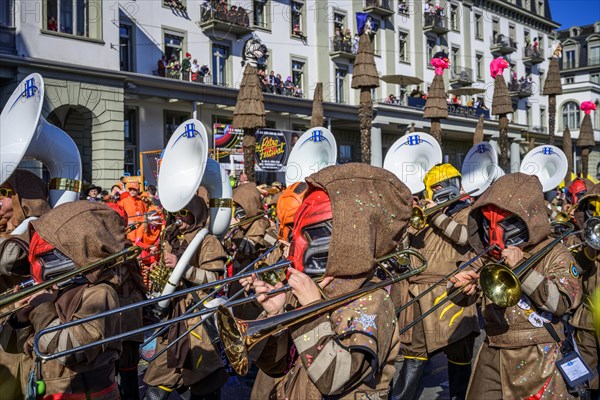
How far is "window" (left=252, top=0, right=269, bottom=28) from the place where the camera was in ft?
81.7

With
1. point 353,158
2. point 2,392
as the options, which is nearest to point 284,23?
point 353,158

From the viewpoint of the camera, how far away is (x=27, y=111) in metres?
4.84

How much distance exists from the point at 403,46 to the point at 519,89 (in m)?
12.8

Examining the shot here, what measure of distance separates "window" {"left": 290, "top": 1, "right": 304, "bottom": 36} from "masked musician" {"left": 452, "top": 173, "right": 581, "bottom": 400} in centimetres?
2387

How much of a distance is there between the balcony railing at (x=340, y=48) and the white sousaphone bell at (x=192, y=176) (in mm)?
23431

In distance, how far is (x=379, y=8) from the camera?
29797 millimetres

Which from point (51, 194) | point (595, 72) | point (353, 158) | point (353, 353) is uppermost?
point (595, 72)

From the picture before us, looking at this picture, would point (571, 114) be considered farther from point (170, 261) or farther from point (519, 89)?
point (170, 261)

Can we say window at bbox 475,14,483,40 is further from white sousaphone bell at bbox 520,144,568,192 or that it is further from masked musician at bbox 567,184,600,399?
masked musician at bbox 567,184,600,399

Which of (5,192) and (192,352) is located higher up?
(5,192)

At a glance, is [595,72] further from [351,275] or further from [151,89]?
[351,275]

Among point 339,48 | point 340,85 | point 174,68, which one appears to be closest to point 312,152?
point 174,68

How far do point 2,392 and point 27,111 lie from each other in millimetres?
2236

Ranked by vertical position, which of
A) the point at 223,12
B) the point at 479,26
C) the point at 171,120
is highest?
the point at 479,26
